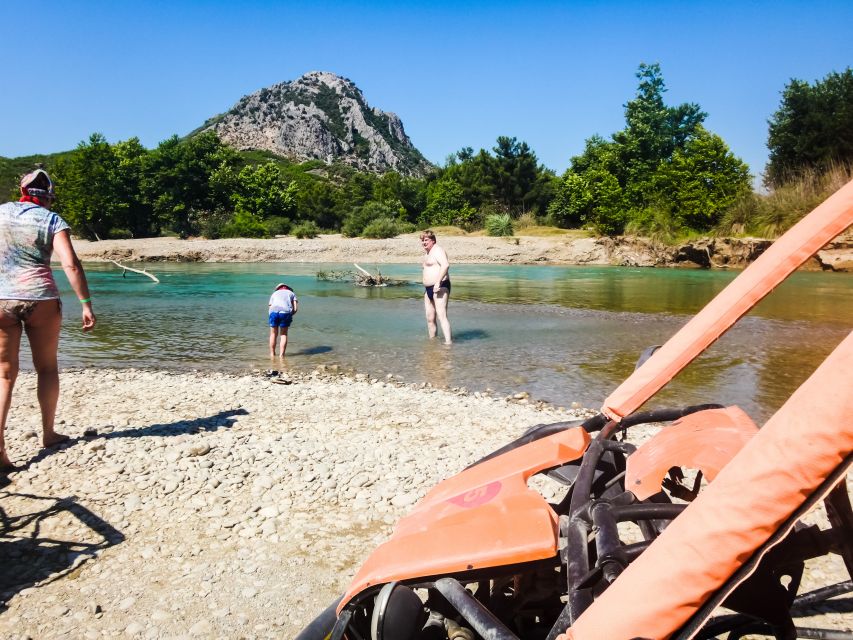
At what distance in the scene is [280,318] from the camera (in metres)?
11.5

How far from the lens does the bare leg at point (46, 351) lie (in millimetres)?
5113

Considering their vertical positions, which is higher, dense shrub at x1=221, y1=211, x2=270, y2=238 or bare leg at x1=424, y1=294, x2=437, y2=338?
dense shrub at x1=221, y1=211, x2=270, y2=238

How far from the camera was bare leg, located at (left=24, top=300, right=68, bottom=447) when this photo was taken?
511 cm

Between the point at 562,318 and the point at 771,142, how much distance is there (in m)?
42.0

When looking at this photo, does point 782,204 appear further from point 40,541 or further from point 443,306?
point 40,541

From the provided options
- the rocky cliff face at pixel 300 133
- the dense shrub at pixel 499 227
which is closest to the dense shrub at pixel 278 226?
the dense shrub at pixel 499 227

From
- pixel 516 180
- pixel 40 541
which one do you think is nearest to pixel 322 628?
pixel 40 541

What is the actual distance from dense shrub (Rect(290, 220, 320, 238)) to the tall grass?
38.4m

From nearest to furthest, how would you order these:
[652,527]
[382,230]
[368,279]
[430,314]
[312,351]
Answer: [652,527] < [312,351] < [430,314] < [368,279] < [382,230]

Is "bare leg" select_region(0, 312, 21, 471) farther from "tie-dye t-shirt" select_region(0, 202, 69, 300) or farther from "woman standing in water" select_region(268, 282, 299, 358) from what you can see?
"woman standing in water" select_region(268, 282, 299, 358)

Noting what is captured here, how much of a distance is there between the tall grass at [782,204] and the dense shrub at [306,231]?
38.4 metres

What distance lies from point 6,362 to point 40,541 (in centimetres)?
180

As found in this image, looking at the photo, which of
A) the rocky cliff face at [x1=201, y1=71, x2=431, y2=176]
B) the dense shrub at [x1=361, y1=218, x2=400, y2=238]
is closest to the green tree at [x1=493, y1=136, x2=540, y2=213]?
the dense shrub at [x1=361, y1=218, x2=400, y2=238]

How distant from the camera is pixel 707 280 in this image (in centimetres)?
3192
